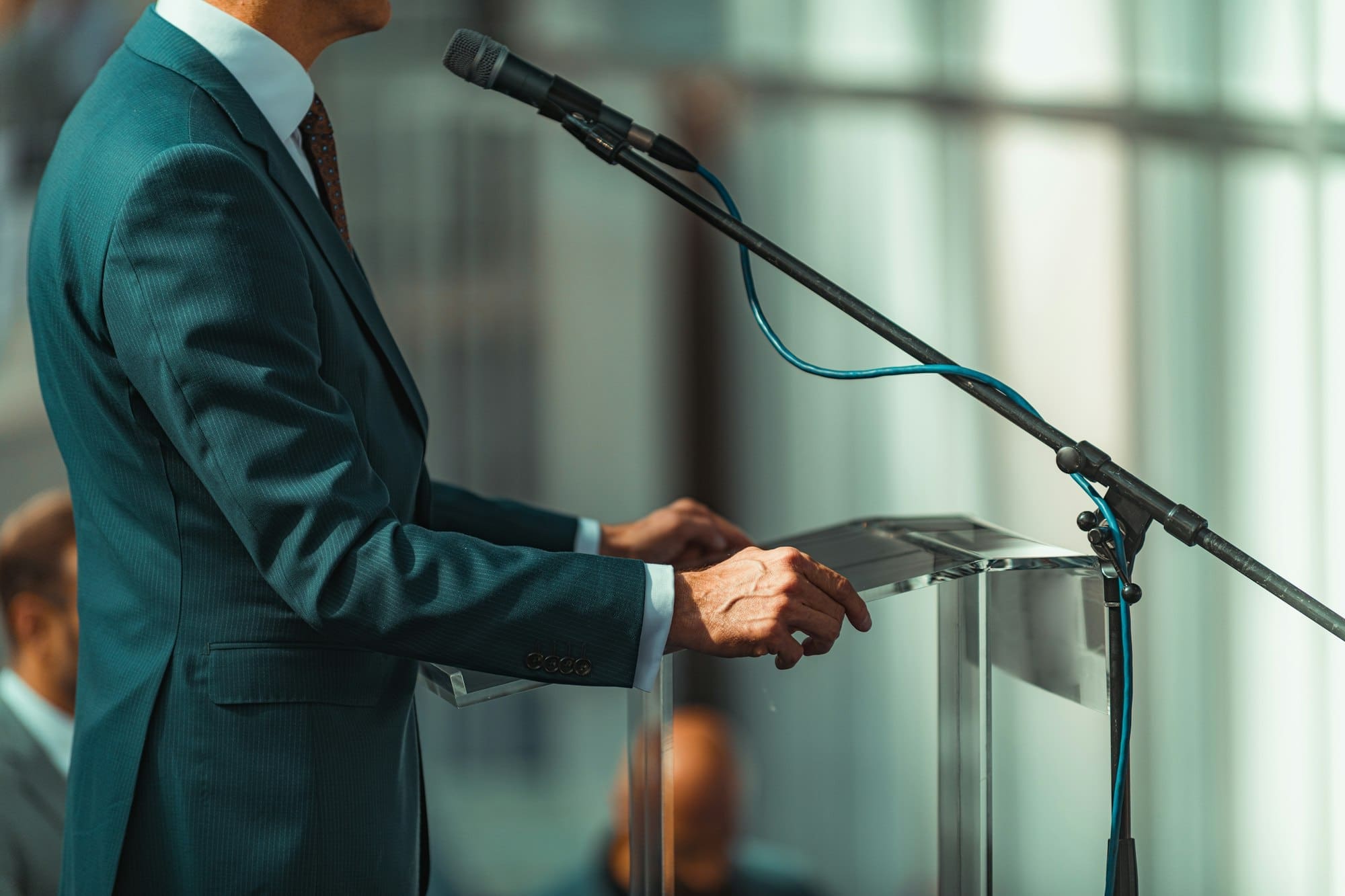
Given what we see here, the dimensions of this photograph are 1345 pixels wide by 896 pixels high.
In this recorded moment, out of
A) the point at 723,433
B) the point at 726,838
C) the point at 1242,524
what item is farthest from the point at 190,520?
the point at 723,433

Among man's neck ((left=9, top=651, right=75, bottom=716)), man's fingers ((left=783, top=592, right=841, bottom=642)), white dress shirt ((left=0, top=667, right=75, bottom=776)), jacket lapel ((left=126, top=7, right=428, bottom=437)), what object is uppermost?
jacket lapel ((left=126, top=7, right=428, bottom=437))

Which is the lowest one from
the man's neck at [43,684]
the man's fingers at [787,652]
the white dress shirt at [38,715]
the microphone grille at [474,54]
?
the white dress shirt at [38,715]

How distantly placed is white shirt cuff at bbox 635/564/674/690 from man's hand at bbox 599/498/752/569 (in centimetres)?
34

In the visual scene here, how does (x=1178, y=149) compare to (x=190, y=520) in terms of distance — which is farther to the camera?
(x=1178, y=149)

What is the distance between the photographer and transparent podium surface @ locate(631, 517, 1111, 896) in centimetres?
103

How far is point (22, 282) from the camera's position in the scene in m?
2.59

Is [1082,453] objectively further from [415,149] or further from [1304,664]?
[415,149]

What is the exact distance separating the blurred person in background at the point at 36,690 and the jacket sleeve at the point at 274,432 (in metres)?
1.21

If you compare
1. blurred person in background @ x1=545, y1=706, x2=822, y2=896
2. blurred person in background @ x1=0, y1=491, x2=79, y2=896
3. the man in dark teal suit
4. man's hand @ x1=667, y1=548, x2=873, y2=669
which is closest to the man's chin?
the man in dark teal suit

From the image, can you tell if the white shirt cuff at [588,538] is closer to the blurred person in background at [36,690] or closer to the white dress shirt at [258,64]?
the white dress shirt at [258,64]

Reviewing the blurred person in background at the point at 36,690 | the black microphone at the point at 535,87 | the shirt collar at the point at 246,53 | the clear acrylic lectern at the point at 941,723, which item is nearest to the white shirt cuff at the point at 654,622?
the clear acrylic lectern at the point at 941,723

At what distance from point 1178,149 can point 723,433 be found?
1.43m

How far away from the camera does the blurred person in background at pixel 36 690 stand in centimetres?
188

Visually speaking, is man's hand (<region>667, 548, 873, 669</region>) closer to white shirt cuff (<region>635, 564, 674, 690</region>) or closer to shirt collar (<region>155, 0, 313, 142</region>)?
white shirt cuff (<region>635, 564, 674, 690</region>)
